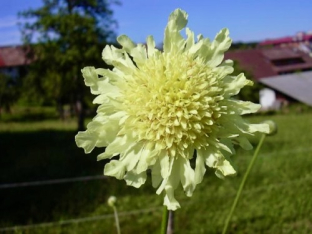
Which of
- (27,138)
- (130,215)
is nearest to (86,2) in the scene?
(27,138)

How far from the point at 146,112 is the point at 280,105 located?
22920 millimetres

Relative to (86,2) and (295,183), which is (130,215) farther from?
(86,2)

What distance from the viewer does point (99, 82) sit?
2.54 ft

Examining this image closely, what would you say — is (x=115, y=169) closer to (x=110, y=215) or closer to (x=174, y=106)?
(x=174, y=106)

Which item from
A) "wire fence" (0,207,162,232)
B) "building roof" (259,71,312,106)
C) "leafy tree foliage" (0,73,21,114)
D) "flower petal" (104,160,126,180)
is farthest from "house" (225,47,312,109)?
"flower petal" (104,160,126,180)

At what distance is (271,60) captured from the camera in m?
27.8

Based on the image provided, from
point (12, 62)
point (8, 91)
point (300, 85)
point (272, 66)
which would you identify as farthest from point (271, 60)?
point (8, 91)

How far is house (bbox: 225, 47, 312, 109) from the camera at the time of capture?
22984 millimetres

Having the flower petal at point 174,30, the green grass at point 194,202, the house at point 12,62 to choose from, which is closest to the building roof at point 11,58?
the house at point 12,62

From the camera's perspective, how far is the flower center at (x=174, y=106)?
0.74 meters

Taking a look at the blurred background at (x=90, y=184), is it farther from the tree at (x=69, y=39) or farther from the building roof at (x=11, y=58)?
the building roof at (x=11, y=58)

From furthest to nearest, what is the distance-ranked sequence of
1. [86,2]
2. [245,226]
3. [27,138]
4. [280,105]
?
1. [280,105]
2. [86,2]
3. [27,138]
4. [245,226]

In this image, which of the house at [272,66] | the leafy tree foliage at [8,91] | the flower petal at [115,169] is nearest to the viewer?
the flower petal at [115,169]

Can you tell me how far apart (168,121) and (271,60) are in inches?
1103
